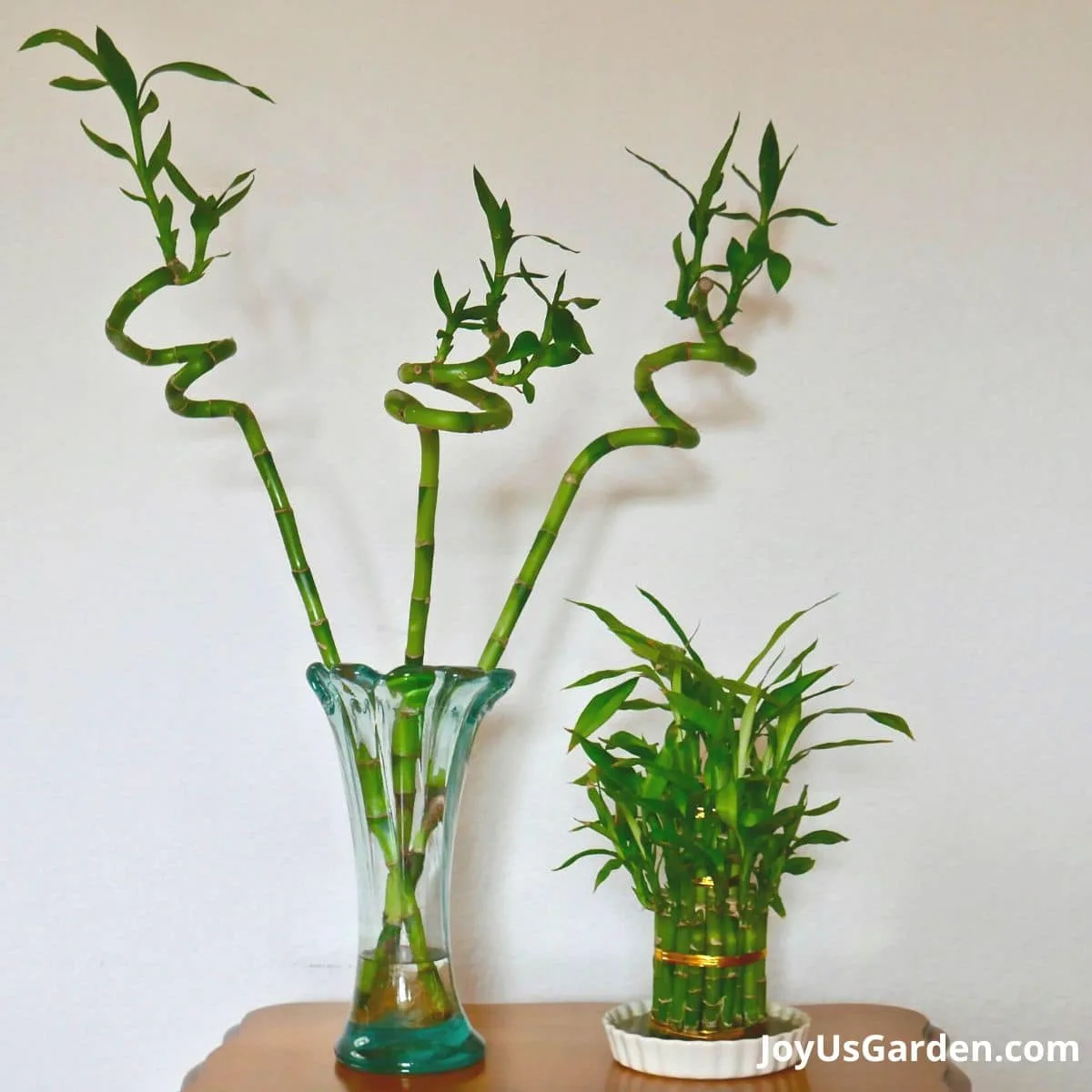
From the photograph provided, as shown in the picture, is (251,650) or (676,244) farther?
(251,650)

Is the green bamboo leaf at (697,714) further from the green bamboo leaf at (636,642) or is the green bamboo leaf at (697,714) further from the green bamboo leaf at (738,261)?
the green bamboo leaf at (738,261)

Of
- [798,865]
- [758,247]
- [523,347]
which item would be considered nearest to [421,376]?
[523,347]

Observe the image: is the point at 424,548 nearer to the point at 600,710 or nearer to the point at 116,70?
the point at 600,710

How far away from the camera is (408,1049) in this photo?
2.80 feet

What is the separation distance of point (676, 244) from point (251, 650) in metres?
0.49

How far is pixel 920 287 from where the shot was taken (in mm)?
1130

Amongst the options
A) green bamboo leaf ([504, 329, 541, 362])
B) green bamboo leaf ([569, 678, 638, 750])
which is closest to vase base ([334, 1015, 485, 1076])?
green bamboo leaf ([569, 678, 638, 750])

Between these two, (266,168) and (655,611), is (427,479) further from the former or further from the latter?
(266,168)

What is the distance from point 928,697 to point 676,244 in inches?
17.5

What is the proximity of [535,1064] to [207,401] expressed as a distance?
0.52 meters

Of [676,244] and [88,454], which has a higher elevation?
[676,244]

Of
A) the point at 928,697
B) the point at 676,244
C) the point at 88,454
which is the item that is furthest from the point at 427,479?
the point at 928,697

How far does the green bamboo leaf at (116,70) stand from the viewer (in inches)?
33.5

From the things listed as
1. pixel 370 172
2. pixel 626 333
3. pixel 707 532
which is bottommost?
pixel 707 532
